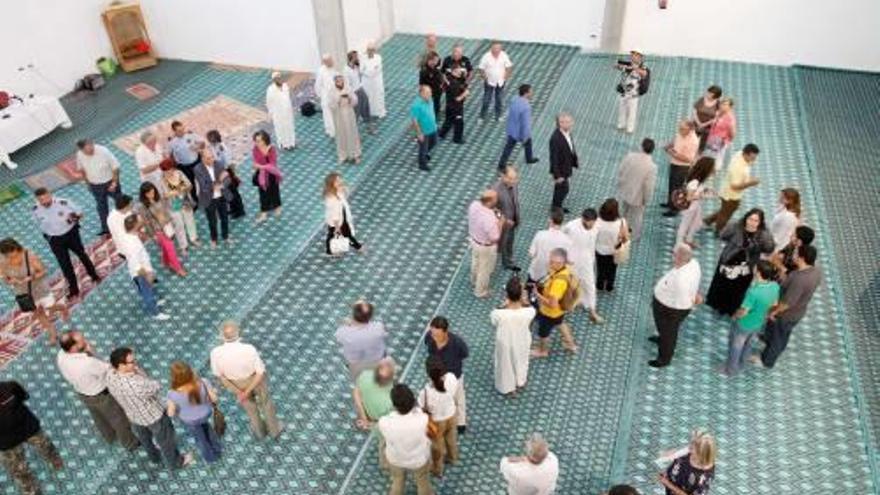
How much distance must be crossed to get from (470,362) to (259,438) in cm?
227

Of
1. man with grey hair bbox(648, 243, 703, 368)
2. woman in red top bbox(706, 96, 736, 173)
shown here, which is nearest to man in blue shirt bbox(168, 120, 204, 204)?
man with grey hair bbox(648, 243, 703, 368)

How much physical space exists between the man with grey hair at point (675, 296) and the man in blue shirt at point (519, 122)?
142 inches

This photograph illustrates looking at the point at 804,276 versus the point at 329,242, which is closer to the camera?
the point at 804,276

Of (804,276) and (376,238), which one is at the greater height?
(804,276)

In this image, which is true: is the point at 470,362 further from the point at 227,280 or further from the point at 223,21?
the point at 223,21

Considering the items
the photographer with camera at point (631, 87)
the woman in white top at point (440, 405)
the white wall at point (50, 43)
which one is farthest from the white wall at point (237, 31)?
the woman in white top at point (440, 405)

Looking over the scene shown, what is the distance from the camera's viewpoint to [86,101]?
1390 cm

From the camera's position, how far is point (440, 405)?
233 inches

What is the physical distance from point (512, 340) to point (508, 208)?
A: 6.62 ft

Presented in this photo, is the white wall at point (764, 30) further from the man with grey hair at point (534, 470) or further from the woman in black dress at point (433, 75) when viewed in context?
the man with grey hair at point (534, 470)

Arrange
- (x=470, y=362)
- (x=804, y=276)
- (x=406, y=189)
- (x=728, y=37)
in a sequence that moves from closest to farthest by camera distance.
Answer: (x=804, y=276) → (x=470, y=362) → (x=406, y=189) → (x=728, y=37)

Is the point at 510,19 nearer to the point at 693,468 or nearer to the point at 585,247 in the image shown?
the point at 585,247

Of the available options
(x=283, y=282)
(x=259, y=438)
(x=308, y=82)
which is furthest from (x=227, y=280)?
(x=308, y=82)

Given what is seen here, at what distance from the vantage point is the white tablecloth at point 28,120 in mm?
12000
